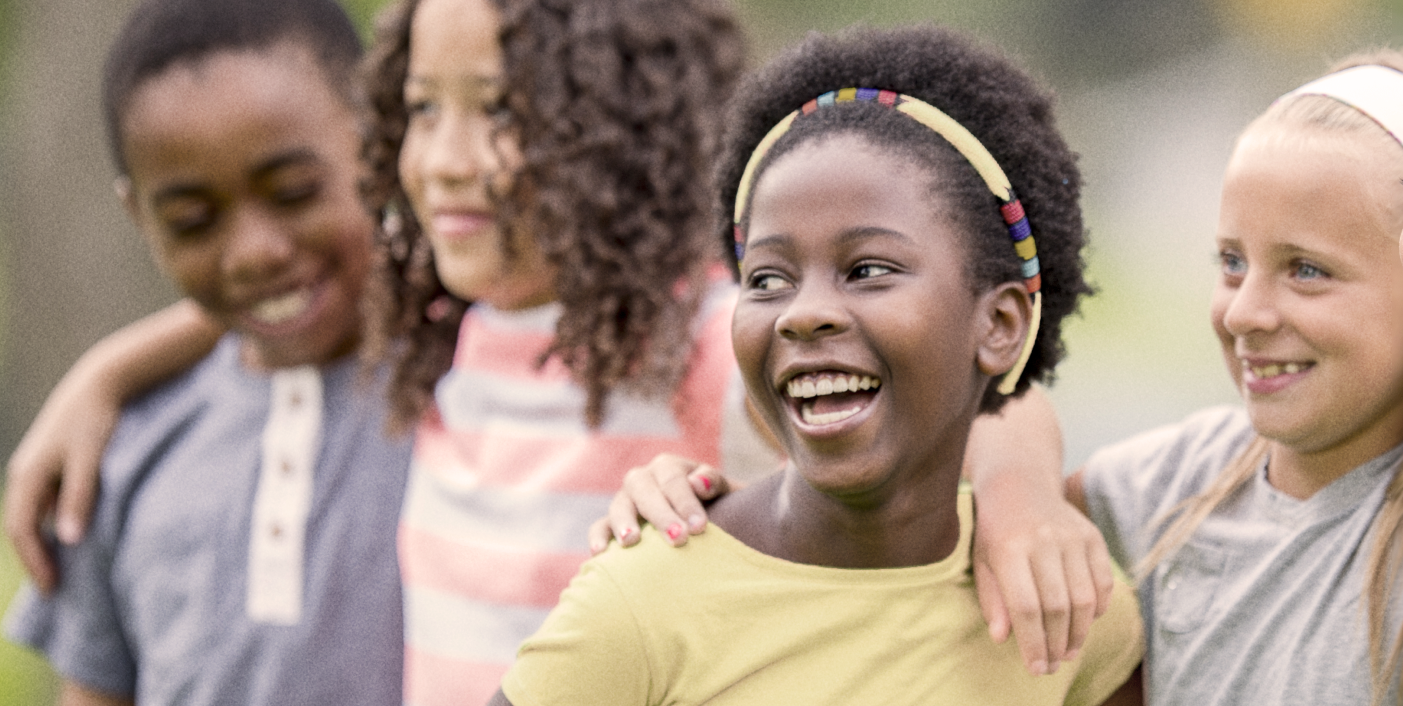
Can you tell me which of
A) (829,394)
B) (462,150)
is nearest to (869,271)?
(829,394)

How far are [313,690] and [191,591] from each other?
311mm

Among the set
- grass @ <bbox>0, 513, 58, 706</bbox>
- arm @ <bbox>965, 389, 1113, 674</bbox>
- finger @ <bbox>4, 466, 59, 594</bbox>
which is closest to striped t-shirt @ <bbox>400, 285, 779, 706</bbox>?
arm @ <bbox>965, 389, 1113, 674</bbox>

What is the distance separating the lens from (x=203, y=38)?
2549mm

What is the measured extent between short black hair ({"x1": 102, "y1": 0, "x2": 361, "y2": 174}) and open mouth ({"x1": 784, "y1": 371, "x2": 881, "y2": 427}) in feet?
4.76

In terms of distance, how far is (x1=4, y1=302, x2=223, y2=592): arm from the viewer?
2.66m

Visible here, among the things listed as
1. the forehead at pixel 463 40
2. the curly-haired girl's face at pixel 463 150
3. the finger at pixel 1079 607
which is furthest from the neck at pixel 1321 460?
the forehead at pixel 463 40

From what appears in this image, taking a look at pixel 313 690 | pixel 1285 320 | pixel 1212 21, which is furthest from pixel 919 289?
pixel 1212 21

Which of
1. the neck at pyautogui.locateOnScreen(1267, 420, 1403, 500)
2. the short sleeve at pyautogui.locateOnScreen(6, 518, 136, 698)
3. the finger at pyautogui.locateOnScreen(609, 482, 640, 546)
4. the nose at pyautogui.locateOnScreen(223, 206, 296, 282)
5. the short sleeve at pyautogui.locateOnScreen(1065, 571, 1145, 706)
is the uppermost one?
the nose at pyautogui.locateOnScreen(223, 206, 296, 282)

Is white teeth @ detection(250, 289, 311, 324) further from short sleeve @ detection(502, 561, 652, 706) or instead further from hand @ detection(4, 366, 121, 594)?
short sleeve @ detection(502, 561, 652, 706)

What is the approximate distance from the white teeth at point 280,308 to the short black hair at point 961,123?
1.14 metres

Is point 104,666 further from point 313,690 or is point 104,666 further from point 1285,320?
point 1285,320

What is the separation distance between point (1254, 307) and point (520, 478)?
1130 millimetres

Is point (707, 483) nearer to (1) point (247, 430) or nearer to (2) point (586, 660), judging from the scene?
(2) point (586, 660)

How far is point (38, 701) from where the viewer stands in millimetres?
4402
